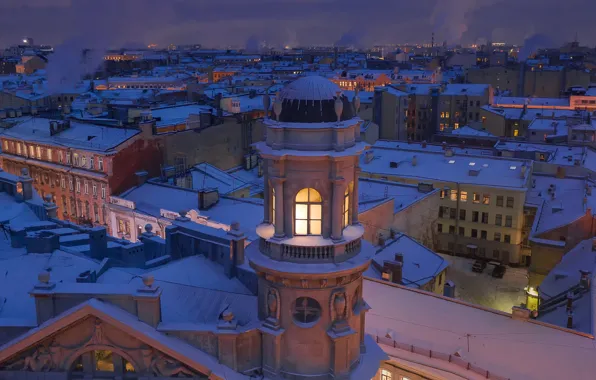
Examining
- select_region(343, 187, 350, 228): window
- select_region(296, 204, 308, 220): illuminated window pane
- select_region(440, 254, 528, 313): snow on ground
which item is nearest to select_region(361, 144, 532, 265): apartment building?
select_region(440, 254, 528, 313): snow on ground

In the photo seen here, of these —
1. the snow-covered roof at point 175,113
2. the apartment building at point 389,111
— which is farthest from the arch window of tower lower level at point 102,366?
the apartment building at point 389,111

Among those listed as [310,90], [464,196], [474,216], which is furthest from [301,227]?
[474,216]

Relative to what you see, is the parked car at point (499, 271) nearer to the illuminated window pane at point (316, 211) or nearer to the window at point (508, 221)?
the window at point (508, 221)

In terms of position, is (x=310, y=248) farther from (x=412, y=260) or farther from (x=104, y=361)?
(x=412, y=260)

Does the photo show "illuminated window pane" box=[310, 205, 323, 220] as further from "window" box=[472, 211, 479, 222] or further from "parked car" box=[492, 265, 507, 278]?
"window" box=[472, 211, 479, 222]

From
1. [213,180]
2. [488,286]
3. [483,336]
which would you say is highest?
[213,180]

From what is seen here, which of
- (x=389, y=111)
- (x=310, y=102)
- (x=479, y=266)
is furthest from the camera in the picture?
(x=389, y=111)
